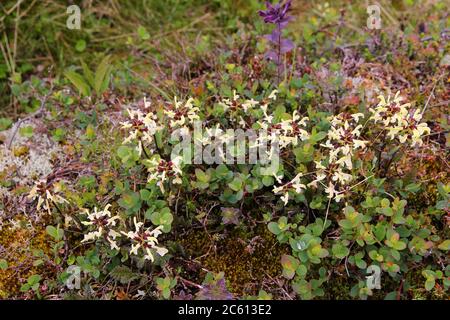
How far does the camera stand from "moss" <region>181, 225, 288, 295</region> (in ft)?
8.25

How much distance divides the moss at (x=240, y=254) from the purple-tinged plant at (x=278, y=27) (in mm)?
991

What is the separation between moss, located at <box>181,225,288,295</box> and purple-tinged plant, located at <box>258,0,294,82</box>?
99cm

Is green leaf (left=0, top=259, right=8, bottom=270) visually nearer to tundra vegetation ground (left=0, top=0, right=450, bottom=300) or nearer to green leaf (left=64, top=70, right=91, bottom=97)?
tundra vegetation ground (left=0, top=0, right=450, bottom=300)

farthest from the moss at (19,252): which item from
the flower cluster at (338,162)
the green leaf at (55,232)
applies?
the flower cluster at (338,162)

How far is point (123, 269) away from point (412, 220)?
1.27m

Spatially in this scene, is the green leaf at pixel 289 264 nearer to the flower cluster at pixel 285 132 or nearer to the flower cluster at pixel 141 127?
the flower cluster at pixel 285 132

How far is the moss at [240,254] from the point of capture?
2516mm

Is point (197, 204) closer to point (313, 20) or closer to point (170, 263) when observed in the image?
point (170, 263)

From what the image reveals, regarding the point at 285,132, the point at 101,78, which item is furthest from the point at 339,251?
the point at 101,78

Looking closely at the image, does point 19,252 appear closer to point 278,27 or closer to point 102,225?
point 102,225

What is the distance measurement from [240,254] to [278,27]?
124cm

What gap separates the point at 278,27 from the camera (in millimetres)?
2990

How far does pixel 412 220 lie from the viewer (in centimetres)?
239

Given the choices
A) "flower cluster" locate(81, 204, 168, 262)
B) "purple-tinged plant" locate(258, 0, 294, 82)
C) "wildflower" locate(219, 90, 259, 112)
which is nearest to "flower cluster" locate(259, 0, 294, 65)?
"purple-tinged plant" locate(258, 0, 294, 82)
